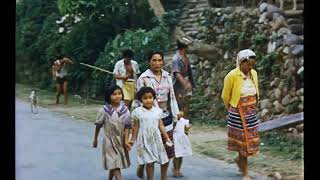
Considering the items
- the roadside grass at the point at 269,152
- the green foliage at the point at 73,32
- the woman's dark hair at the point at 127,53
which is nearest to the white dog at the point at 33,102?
the green foliage at the point at 73,32

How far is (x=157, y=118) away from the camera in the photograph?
4.91 m

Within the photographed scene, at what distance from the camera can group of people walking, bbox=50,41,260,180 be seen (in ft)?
16.1

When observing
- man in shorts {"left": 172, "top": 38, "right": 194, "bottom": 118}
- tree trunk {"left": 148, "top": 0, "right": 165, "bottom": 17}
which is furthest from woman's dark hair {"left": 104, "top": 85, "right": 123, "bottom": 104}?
tree trunk {"left": 148, "top": 0, "right": 165, "bottom": 17}

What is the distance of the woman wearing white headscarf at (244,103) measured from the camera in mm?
4910

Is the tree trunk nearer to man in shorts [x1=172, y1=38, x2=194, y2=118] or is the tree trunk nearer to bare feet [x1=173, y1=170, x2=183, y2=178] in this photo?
man in shorts [x1=172, y1=38, x2=194, y2=118]

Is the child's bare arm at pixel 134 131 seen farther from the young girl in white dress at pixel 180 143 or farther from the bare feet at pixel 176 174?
the bare feet at pixel 176 174

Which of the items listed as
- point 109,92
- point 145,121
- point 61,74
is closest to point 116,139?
point 145,121

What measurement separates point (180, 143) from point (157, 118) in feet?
0.85

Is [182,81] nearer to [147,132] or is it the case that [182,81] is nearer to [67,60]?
[147,132]

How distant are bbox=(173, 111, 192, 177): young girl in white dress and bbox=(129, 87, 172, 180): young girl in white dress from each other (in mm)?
110
